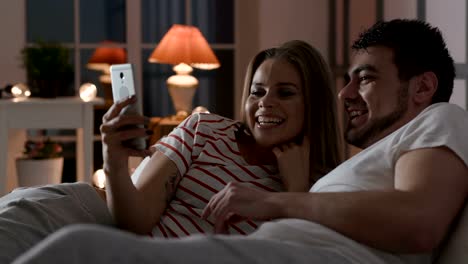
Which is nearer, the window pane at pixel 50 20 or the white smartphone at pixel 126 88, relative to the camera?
the white smartphone at pixel 126 88

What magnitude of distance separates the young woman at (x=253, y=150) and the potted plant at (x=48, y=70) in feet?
7.47

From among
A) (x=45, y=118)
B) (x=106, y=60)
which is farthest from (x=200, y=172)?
(x=106, y=60)

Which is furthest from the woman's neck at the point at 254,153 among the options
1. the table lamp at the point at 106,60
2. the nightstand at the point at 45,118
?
the table lamp at the point at 106,60

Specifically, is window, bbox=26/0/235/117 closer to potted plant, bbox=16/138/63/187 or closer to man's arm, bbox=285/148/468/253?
potted plant, bbox=16/138/63/187

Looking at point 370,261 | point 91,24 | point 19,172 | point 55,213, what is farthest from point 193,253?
point 91,24

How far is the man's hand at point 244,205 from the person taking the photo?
1.24 meters

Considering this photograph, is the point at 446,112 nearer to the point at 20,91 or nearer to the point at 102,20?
the point at 20,91

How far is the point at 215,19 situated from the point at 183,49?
910 mm

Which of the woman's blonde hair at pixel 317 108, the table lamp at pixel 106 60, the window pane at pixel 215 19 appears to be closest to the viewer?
the woman's blonde hair at pixel 317 108

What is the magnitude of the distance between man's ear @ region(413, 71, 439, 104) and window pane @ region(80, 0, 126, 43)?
3.53 m

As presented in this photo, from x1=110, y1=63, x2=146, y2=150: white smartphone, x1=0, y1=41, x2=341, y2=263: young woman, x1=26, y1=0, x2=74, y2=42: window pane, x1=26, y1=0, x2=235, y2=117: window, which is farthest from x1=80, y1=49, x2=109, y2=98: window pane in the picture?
x1=110, y1=63, x2=146, y2=150: white smartphone

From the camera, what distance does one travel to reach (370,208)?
3.68ft

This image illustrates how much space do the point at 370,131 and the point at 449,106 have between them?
261mm

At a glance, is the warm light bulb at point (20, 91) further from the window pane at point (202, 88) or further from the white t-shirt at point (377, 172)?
the white t-shirt at point (377, 172)
